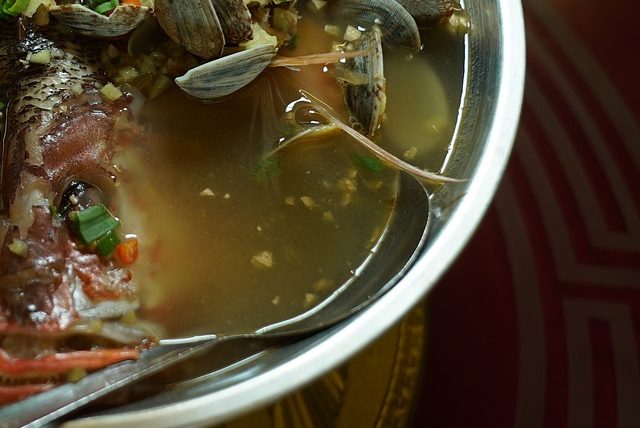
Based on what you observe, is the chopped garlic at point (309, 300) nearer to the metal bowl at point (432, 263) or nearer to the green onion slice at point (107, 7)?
the metal bowl at point (432, 263)

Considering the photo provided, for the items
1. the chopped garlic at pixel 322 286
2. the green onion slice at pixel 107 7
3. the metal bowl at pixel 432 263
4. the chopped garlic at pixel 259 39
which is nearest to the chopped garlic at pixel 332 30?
the chopped garlic at pixel 259 39

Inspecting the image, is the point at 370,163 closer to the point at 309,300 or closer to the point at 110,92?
the point at 309,300

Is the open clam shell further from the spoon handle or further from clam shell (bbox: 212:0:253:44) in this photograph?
the spoon handle

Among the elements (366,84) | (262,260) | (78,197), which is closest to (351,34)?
(366,84)

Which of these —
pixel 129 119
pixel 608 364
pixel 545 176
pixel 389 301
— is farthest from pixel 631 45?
pixel 129 119

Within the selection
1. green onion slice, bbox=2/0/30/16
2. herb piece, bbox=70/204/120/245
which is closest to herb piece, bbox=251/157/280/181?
herb piece, bbox=70/204/120/245

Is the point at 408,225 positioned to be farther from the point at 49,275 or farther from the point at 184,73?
the point at 49,275
